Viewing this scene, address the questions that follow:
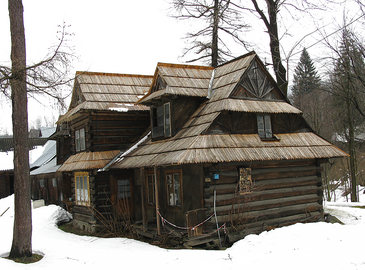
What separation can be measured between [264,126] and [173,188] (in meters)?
4.40

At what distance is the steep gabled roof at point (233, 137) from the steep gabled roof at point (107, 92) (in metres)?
2.80

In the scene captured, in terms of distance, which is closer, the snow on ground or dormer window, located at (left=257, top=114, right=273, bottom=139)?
the snow on ground

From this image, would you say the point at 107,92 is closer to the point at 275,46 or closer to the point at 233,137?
the point at 233,137

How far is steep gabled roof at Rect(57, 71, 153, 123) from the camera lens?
55.0 feet

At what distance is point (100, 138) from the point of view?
16.9 meters

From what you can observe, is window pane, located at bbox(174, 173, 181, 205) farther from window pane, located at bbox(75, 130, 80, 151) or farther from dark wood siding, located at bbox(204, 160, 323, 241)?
window pane, located at bbox(75, 130, 80, 151)

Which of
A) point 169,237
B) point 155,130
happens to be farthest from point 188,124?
point 169,237

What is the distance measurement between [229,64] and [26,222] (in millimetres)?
10527

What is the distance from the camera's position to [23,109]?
10266 millimetres

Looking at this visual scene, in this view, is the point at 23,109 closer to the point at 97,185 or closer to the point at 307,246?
the point at 97,185

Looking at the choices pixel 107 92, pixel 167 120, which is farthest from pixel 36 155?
pixel 167 120

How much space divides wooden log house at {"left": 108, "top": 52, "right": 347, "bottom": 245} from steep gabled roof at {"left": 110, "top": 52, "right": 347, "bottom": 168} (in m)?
0.04

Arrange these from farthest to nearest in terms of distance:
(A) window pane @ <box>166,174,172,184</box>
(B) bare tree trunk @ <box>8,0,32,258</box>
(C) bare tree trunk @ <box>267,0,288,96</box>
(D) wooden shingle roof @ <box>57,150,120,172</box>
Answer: (C) bare tree trunk @ <box>267,0,288,96</box> → (D) wooden shingle roof @ <box>57,150,120,172</box> → (A) window pane @ <box>166,174,172,184</box> → (B) bare tree trunk @ <box>8,0,32,258</box>

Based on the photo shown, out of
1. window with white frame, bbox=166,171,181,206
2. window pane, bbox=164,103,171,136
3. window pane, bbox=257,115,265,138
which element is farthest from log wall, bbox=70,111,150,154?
window pane, bbox=257,115,265,138
